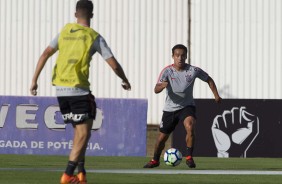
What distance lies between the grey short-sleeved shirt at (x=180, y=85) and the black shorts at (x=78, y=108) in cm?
549

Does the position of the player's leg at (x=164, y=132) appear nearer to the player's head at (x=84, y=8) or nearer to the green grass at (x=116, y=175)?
the green grass at (x=116, y=175)

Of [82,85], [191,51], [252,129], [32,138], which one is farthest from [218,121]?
[82,85]

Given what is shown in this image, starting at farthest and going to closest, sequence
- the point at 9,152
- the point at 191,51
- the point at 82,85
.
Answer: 1. the point at 191,51
2. the point at 9,152
3. the point at 82,85

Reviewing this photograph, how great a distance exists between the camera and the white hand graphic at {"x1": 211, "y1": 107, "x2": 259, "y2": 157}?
2370 centimetres

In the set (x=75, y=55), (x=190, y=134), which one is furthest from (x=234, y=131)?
(x=75, y=55)

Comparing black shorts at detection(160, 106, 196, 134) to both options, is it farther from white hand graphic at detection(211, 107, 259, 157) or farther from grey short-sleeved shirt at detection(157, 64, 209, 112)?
white hand graphic at detection(211, 107, 259, 157)

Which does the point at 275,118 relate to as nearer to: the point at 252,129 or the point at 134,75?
Result: the point at 252,129

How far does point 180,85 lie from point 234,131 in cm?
631

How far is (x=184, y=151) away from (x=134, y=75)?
976cm

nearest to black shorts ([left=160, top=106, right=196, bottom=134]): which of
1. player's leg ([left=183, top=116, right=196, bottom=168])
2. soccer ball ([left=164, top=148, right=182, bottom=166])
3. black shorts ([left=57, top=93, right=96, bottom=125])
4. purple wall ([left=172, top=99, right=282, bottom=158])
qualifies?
player's leg ([left=183, top=116, right=196, bottom=168])

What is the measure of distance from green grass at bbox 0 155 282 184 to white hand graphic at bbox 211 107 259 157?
2.79 m

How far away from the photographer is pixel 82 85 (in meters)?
12.2

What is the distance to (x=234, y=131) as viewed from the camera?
78.1 feet

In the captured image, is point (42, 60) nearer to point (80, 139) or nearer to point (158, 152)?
point (80, 139)
